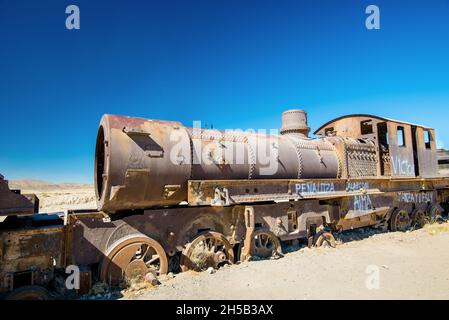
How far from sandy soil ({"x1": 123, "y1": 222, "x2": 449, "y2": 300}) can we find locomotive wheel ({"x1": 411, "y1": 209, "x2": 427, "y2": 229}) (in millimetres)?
3569

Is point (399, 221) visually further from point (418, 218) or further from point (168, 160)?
point (168, 160)

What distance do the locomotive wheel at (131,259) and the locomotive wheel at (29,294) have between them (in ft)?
3.06

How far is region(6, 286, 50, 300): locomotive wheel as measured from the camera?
13.2 ft

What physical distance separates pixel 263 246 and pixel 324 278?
1.75 m

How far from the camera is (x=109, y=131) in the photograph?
5.13 m

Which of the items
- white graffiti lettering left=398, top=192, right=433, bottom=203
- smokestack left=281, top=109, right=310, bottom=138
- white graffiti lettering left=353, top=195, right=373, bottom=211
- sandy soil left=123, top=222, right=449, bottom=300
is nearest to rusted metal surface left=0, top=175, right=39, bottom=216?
sandy soil left=123, top=222, right=449, bottom=300

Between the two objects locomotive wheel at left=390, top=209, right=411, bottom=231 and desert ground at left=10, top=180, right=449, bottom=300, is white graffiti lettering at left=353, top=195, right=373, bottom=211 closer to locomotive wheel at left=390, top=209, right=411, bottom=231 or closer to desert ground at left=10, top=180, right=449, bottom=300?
desert ground at left=10, top=180, right=449, bottom=300

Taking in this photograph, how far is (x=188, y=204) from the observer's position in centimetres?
592

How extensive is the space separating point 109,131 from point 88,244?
214cm

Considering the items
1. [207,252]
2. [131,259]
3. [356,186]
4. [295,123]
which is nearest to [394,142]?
[356,186]

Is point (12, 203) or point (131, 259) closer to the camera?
point (12, 203)

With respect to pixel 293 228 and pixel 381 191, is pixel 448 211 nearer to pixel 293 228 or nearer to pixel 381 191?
pixel 381 191

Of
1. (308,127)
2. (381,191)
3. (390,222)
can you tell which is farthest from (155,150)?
(390,222)
